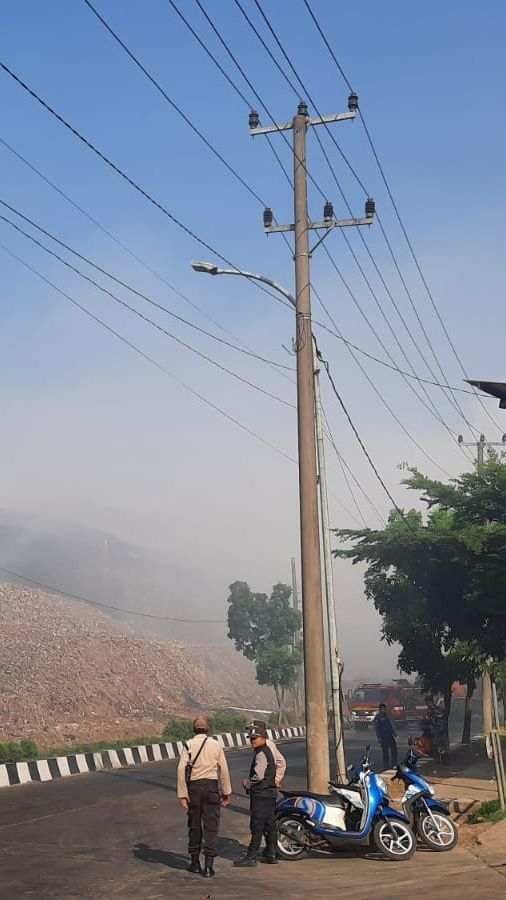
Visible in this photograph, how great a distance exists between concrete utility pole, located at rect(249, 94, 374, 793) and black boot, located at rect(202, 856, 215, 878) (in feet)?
16.2

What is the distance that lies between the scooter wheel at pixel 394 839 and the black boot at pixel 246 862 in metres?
1.53

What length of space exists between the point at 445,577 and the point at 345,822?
16.6 meters

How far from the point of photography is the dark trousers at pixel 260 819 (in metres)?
12.1

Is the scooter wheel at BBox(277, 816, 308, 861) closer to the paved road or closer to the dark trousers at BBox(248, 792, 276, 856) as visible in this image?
the paved road

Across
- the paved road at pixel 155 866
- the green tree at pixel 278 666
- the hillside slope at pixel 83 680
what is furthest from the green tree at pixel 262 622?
the paved road at pixel 155 866

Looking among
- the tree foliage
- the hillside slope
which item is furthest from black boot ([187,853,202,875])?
the hillside slope

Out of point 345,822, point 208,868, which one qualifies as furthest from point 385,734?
point 208,868

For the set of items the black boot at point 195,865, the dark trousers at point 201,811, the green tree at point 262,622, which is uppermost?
the green tree at point 262,622

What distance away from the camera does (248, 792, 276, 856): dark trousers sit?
39.7 feet

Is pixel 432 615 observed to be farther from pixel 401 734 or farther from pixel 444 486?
pixel 401 734

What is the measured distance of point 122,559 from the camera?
651 feet

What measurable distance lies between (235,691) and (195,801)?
9256cm

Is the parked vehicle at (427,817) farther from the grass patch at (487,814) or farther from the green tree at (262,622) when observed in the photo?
the green tree at (262,622)

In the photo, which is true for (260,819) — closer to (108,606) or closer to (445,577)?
(445,577)
